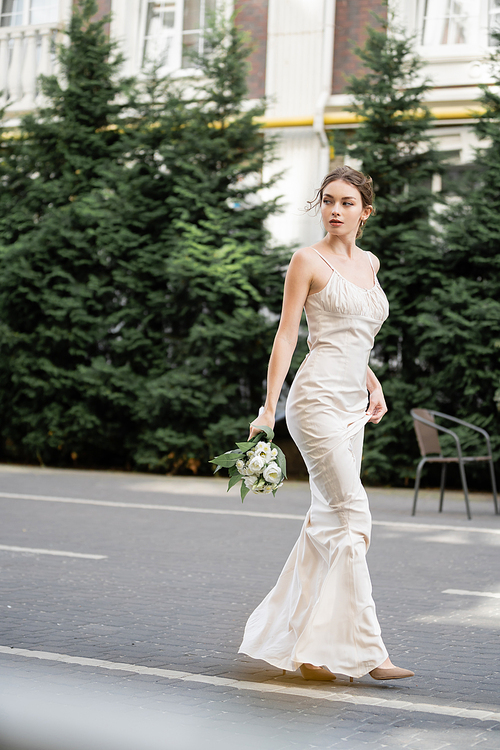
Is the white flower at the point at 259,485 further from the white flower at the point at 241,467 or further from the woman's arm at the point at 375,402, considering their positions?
the woman's arm at the point at 375,402

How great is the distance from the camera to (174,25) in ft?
62.2

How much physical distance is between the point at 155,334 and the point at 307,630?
10972 mm

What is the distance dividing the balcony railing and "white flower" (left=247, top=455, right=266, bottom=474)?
1731cm

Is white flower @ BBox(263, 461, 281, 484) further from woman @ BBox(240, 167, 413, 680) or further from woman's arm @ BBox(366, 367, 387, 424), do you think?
woman's arm @ BBox(366, 367, 387, 424)

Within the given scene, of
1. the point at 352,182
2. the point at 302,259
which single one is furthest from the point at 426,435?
the point at 302,259

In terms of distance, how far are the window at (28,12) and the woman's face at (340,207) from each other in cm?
1758

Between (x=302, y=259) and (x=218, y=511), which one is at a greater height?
(x=302, y=259)

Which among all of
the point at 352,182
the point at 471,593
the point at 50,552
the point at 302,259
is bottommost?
the point at 50,552

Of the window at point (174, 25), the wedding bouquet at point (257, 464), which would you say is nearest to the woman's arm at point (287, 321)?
the wedding bouquet at point (257, 464)

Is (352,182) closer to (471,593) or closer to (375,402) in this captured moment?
(375,402)

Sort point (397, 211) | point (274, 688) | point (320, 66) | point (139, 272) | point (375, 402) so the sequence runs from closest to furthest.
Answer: point (274, 688) < point (375, 402) < point (397, 211) < point (139, 272) < point (320, 66)

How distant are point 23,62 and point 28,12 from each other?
1.30m

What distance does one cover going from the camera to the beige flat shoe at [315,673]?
3833 millimetres

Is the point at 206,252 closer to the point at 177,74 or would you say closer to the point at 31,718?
the point at 177,74
